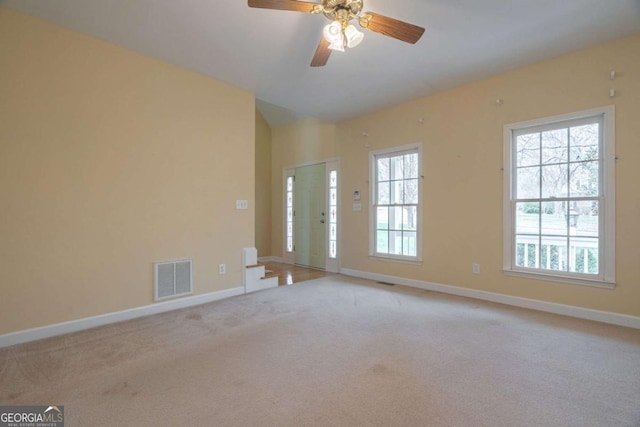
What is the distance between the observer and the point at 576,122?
121 inches

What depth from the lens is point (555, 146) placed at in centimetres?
322

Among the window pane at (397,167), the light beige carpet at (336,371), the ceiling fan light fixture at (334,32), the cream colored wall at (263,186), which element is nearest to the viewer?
the light beige carpet at (336,371)

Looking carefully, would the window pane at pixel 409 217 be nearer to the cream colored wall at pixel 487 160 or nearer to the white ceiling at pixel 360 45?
the cream colored wall at pixel 487 160

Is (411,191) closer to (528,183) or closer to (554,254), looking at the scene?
(528,183)

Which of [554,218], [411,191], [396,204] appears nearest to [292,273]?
[396,204]

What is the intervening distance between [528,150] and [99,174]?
4672 millimetres

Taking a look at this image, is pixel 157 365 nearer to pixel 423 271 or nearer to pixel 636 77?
pixel 423 271

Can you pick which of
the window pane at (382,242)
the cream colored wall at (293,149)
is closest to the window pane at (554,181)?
the window pane at (382,242)

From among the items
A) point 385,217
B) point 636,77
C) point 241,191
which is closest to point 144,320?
point 241,191

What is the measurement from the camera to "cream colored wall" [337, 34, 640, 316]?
278 centimetres

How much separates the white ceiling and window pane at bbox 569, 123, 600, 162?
2.69 ft

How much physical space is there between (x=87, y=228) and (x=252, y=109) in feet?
7.99

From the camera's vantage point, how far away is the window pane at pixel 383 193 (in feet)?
15.5

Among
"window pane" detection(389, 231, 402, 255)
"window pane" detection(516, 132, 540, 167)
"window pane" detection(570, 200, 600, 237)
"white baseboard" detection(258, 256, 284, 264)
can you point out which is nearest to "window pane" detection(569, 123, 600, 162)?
"window pane" detection(516, 132, 540, 167)
